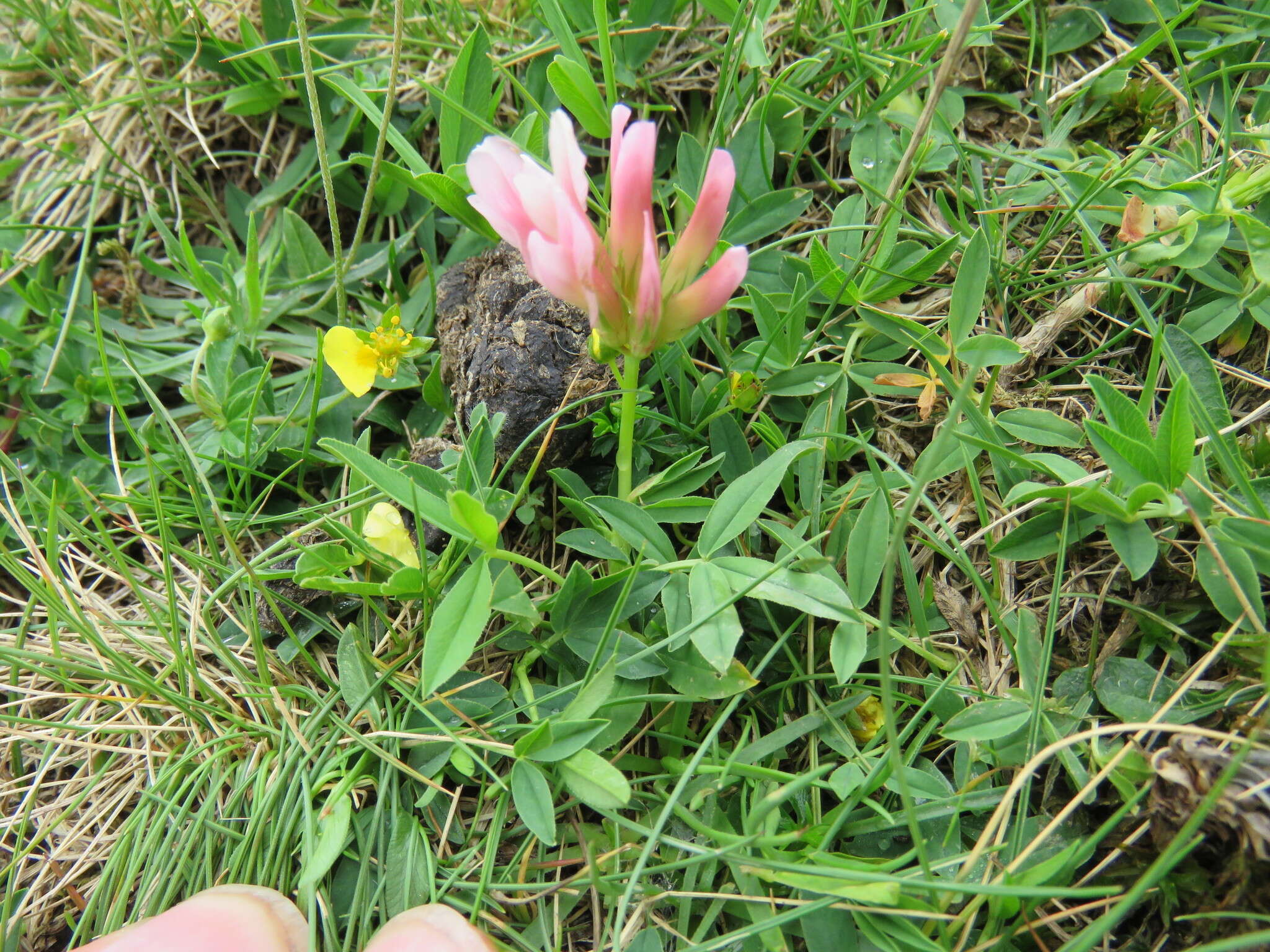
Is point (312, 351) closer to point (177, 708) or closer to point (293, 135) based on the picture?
point (293, 135)

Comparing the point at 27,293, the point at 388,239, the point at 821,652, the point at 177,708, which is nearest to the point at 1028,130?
the point at 821,652

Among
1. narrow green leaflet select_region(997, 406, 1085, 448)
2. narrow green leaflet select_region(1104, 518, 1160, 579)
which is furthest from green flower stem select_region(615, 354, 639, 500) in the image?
narrow green leaflet select_region(1104, 518, 1160, 579)

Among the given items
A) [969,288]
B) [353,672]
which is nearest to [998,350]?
[969,288]

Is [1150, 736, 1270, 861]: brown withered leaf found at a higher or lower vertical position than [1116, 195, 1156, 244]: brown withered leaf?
lower

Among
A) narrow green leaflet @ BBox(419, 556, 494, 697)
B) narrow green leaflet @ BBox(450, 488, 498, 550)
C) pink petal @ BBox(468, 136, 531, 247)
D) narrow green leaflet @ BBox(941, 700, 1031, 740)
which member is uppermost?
pink petal @ BBox(468, 136, 531, 247)

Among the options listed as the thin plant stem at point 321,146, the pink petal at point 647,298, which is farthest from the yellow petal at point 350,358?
the pink petal at point 647,298

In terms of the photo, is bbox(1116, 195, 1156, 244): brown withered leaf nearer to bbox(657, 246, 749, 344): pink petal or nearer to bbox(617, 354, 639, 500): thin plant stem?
bbox(657, 246, 749, 344): pink petal

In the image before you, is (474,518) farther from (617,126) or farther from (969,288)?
(969,288)
